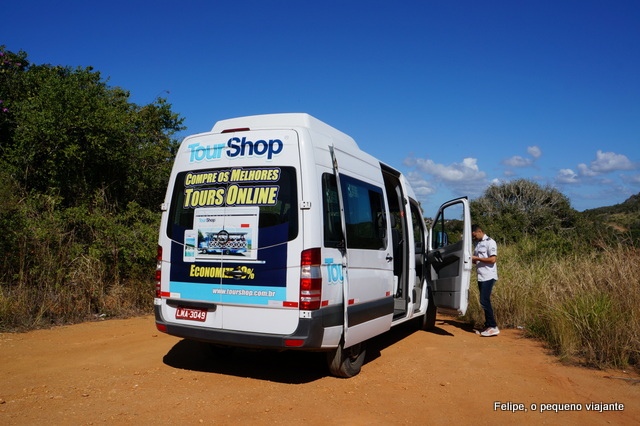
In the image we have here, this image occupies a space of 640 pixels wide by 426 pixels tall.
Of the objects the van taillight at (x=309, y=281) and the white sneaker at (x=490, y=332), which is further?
the white sneaker at (x=490, y=332)

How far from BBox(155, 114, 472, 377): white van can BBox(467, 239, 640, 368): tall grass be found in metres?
2.82

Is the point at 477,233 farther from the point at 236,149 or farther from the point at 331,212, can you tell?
the point at 236,149

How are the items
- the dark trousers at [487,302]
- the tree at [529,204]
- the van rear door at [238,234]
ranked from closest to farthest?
1. the van rear door at [238,234]
2. the dark trousers at [487,302]
3. the tree at [529,204]

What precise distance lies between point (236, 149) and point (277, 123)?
2.02ft

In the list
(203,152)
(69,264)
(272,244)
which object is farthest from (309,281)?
(69,264)

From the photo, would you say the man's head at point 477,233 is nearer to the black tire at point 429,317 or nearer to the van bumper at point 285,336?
the black tire at point 429,317

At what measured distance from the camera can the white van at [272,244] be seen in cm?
483

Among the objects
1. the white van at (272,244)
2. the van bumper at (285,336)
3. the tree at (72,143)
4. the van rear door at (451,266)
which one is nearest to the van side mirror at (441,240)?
the van rear door at (451,266)

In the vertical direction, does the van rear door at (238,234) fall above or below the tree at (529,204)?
below

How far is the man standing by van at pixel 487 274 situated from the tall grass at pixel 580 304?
65 centimetres

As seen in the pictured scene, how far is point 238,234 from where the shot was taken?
5.08 meters

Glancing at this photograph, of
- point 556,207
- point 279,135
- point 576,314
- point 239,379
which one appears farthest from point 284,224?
point 556,207

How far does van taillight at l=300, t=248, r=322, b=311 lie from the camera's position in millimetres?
4734

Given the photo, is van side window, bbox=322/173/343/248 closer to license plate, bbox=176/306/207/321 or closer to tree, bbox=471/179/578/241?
license plate, bbox=176/306/207/321
